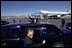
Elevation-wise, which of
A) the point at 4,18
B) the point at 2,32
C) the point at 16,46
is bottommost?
the point at 16,46

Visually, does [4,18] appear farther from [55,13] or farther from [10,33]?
[55,13]

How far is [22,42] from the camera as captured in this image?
3281 millimetres

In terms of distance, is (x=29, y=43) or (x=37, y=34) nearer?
(x=29, y=43)

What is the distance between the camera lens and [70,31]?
3.51 m

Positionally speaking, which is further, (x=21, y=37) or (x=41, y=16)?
(x=41, y=16)

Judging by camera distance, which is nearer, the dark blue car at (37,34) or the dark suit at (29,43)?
the dark suit at (29,43)

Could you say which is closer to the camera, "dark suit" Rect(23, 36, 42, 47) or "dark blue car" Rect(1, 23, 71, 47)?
"dark suit" Rect(23, 36, 42, 47)

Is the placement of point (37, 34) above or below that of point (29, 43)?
above

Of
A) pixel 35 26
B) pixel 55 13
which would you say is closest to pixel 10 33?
pixel 35 26

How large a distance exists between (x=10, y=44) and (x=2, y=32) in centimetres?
22

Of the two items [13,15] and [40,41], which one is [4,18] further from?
[40,41]

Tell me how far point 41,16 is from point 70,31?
0.52m

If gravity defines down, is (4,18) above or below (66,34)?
above

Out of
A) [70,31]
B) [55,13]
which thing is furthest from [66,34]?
[55,13]
